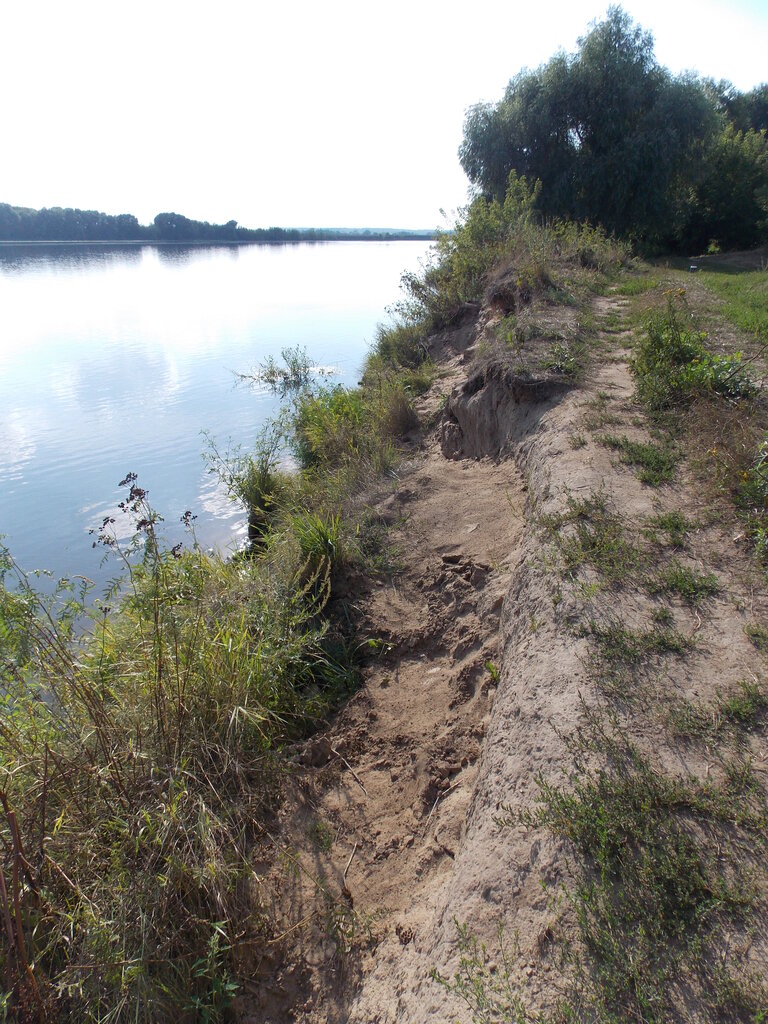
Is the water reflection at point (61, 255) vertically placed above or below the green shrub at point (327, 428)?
above

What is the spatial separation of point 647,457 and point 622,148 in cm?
2086

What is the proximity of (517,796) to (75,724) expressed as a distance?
7.18ft

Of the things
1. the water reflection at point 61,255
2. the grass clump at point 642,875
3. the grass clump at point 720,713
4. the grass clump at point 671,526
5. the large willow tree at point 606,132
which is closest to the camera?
the grass clump at point 642,875

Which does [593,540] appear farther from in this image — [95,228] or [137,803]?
[95,228]

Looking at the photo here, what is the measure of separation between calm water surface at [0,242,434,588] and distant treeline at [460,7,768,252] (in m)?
6.53

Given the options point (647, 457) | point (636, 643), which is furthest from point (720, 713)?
point (647, 457)

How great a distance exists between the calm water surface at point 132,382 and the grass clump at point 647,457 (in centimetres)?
511

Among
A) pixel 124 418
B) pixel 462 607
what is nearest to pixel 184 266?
pixel 124 418

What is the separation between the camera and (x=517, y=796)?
2.52m

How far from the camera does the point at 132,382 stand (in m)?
16.2

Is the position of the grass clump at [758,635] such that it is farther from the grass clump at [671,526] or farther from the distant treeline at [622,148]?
the distant treeline at [622,148]

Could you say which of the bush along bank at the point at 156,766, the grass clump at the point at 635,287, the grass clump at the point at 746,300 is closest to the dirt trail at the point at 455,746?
the bush along bank at the point at 156,766

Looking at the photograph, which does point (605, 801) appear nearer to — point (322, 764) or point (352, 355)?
point (322, 764)

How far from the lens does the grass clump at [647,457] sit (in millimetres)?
4440
